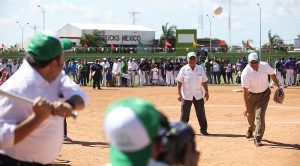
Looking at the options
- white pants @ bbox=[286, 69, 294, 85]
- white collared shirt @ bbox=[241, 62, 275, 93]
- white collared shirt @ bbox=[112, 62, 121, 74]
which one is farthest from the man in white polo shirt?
white pants @ bbox=[286, 69, 294, 85]

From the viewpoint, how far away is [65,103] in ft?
10.4

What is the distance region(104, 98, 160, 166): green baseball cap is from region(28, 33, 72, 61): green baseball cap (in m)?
1.11

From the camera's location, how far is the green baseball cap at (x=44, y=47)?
343cm

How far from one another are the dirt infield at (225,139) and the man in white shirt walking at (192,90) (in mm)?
516

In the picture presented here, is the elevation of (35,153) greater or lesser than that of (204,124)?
greater

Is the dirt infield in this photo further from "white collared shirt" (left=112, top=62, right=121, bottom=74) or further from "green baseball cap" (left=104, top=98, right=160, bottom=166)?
"white collared shirt" (left=112, top=62, right=121, bottom=74)

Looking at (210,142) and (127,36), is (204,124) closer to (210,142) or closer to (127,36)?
(210,142)

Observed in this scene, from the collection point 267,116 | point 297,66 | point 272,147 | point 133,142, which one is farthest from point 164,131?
point 297,66

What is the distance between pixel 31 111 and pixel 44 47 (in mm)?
432

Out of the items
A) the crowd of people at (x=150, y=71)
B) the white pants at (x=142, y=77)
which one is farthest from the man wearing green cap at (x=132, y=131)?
the white pants at (x=142, y=77)

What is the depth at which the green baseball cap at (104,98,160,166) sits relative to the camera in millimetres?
2393

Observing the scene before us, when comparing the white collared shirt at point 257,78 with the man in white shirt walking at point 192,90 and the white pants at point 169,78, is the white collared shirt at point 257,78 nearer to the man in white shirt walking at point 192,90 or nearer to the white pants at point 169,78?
the man in white shirt walking at point 192,90

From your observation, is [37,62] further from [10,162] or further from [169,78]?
[169,78]

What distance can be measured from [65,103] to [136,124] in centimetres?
91
